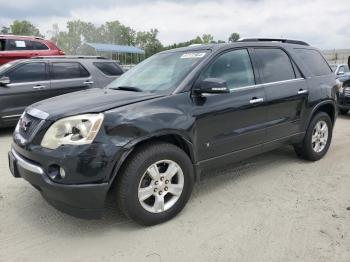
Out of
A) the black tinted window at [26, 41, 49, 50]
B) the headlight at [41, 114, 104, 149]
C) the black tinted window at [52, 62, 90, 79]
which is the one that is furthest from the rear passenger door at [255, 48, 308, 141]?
the black tinted window at [26, 41, 49, 50]

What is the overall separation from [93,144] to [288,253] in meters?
1.82

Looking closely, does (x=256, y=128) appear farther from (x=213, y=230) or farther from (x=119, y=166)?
(x=119, y=166)

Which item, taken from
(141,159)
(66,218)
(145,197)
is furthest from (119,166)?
(66,218)

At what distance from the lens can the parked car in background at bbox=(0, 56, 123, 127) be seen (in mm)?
7256

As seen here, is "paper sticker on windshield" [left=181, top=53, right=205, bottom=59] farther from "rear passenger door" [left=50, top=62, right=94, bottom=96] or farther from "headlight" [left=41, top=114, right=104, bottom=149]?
"rear passenger door" [left=50, top=62, right=94, bottom=96]

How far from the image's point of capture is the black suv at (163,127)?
3.01m

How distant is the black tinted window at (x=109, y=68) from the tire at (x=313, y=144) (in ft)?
16.0

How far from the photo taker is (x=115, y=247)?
3078 millimetres

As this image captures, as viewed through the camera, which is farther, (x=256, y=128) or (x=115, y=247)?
(x=256, y=128)

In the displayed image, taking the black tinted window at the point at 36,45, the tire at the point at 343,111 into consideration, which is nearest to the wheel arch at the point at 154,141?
the tire at the point at 343,111

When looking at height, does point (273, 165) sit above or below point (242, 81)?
below

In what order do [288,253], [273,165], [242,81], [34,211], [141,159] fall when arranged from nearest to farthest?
[288,253], [141,159], [34,211], [242,81], [273,165]

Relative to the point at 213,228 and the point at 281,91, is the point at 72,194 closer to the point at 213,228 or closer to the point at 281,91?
the point at 213,228

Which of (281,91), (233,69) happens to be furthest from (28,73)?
(281,91)
